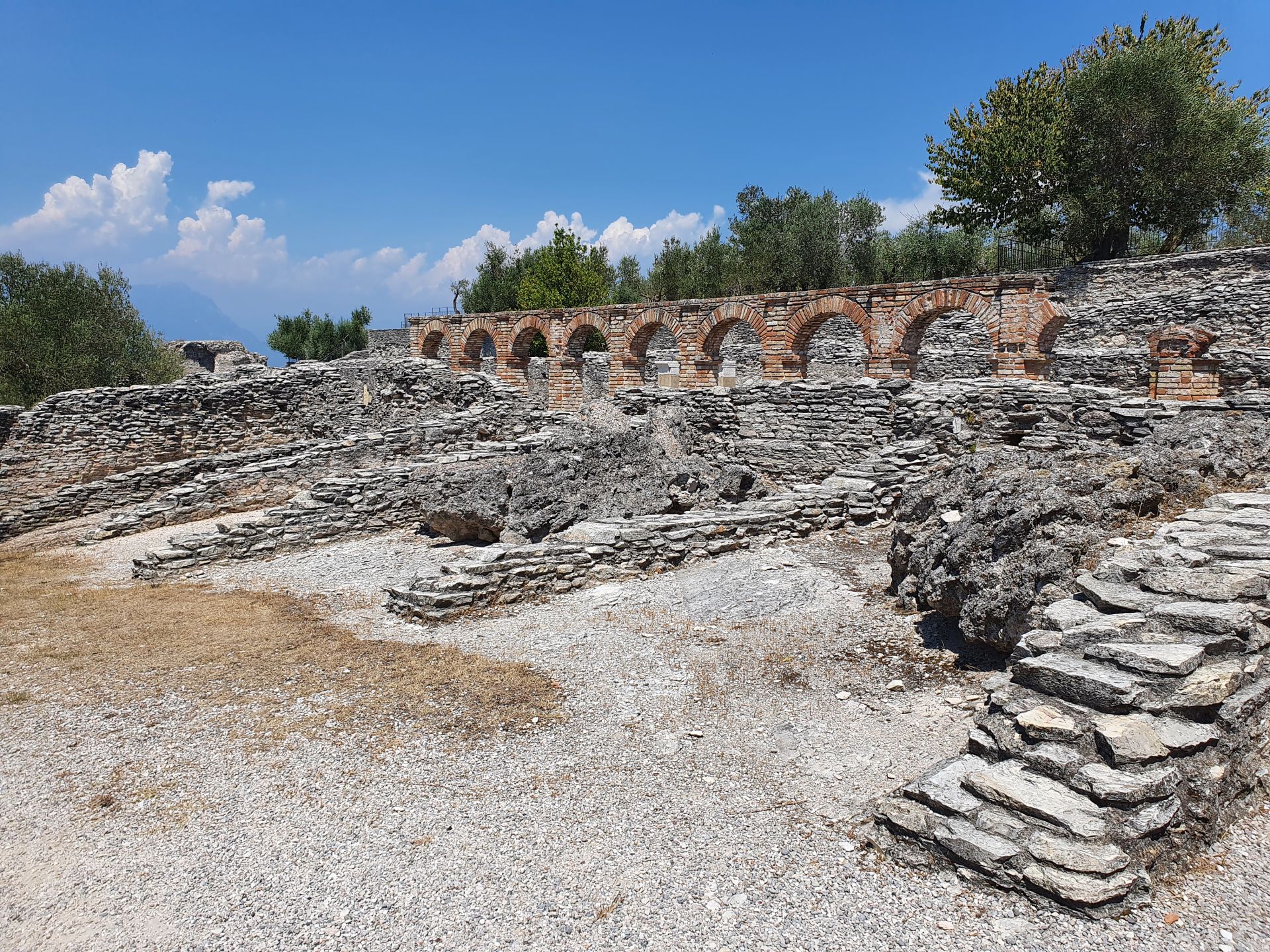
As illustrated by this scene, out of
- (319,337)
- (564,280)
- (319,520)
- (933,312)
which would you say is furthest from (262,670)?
(319,337)

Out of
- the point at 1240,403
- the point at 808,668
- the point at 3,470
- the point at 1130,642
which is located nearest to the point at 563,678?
the point at 808,668

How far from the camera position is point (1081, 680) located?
3943 millimetres

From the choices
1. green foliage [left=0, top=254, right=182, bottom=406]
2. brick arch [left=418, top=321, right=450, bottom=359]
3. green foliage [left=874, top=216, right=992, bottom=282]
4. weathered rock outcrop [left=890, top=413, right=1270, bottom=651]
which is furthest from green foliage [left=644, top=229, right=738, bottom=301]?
weathered rock outcrop [left=890, top=413, right=1270, bottom=651]

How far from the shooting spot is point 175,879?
3.92 metres

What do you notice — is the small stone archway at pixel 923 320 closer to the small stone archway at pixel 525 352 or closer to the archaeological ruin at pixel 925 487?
the archaeological ruin at pixel 925 487

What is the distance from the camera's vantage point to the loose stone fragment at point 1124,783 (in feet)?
11.2

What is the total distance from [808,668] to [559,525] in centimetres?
536

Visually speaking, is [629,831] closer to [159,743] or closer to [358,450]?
[159,743]

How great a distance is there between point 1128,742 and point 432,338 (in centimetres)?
2485

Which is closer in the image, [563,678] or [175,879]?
[175,879]

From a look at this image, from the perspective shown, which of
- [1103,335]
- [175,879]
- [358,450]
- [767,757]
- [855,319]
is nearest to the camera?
[175,879]

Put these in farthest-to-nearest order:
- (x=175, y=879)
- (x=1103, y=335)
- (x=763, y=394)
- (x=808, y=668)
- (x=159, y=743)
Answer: (x=1103, y=335), (x=763, y=394), (x=808, y=668), (x=159, y=743), (x=175, y=879)

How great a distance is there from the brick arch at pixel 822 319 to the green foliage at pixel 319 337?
144 ft

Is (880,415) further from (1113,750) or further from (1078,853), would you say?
(1078,853)
